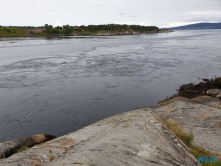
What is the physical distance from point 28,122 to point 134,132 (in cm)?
1175

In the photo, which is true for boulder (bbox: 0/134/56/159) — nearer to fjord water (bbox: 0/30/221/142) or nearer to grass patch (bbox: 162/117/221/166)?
fjord water (bbox: 0/30/221/142)

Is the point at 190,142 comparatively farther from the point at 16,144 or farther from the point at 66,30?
the point at 66,30

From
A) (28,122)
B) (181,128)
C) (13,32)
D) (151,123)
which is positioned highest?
(13,32)

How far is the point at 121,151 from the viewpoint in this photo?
9.09 meters

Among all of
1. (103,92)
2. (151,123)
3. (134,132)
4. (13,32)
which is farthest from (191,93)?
(13,32)

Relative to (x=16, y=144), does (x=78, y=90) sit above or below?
above

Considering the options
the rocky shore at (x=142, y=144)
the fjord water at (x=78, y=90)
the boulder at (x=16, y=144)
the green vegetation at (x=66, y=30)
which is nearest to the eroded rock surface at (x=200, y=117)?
the rocky shore at (x=142, y=144)

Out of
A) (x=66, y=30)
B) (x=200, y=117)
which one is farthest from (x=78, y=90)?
(x=66, y=30)

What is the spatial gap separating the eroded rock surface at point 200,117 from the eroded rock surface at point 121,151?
266 cm

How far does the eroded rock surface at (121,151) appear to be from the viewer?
8477 millimetres

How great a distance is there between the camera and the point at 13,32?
141 meters

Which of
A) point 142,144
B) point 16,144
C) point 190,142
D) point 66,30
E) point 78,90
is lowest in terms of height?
point 16,144

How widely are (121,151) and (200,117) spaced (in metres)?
9.39

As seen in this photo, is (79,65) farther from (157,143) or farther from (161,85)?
(157,143)
